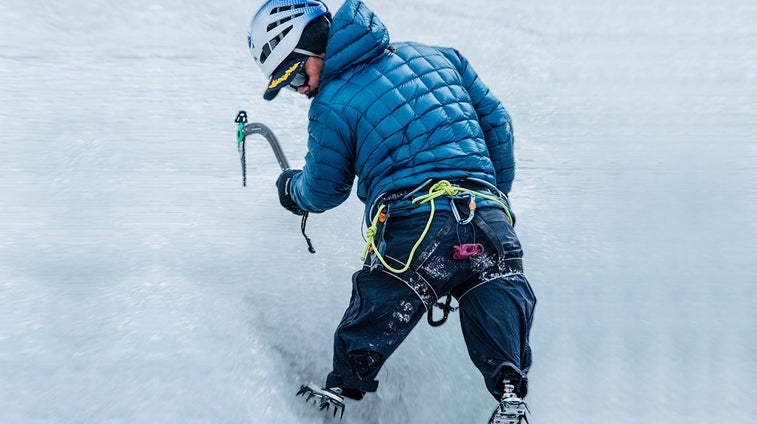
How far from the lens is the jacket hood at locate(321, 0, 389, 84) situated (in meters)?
1.90

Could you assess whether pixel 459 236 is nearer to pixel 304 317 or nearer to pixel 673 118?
pixel 304 317

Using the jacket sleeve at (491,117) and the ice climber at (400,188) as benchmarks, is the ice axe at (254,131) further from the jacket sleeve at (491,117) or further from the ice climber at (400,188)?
the jacket sleeve at (491,117)

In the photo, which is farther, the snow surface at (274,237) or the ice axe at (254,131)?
the ice axe at (254,131)

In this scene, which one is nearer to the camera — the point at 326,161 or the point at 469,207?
the point at 469,207

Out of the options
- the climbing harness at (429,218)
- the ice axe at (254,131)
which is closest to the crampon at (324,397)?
the climbing harness at (429,218)

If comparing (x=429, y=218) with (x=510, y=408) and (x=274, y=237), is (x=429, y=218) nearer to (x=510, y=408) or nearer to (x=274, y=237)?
A: (x=510, y=408)

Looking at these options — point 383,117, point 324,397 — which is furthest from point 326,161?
point 324,397

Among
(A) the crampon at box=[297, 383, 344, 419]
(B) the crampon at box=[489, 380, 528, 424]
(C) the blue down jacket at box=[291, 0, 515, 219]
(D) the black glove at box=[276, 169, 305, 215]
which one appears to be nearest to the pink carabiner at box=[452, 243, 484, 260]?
(C) the blue down jacket at box=[291, 0, 515, 219]

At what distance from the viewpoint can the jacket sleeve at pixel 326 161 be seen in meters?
1.95

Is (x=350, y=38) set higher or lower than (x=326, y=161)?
higher

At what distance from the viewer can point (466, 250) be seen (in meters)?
1.83

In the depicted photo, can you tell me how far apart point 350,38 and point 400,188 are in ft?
1.41

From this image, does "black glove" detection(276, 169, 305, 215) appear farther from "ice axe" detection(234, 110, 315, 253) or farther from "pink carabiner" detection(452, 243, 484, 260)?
"pink carabiner" detection(452, 243, 484, 260)

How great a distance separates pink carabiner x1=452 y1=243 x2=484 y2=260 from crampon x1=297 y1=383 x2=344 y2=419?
49cm
